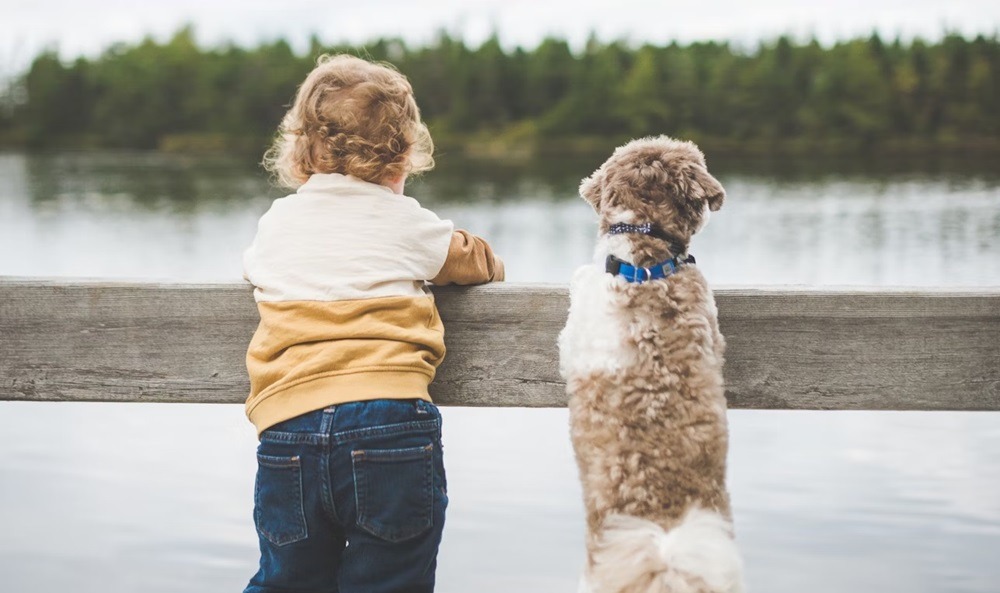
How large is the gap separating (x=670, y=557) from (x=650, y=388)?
1.18 ft

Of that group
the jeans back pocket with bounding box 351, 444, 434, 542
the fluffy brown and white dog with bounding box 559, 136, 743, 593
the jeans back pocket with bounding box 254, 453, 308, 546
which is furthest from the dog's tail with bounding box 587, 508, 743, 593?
the jeans back pocket with bounding box 254, 453, 308, 546

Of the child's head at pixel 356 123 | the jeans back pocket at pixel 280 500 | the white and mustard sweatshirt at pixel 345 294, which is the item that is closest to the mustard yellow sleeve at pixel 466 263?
the white and mustard sweatshirt at pixel 345 294

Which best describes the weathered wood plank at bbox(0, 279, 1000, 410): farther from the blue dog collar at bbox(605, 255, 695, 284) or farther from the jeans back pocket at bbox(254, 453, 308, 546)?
the jeans back pocket at bbox(254, 453, 308, 546)

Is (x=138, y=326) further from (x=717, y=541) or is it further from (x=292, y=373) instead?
(x=717, y=541)

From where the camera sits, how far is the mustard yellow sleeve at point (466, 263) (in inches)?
98.2

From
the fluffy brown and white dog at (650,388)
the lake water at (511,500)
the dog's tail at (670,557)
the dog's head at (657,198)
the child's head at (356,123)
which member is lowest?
the lake water at (511,500)

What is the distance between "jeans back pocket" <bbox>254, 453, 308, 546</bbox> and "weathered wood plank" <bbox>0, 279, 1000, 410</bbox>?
0.41 meters

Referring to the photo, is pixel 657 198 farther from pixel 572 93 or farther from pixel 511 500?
pixel 572 93

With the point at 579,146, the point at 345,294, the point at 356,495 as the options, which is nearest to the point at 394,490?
the point at 356,495

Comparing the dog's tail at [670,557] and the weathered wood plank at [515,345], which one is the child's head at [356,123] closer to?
the weathered wood plank at [515,345]

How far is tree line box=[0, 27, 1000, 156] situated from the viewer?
7006cm

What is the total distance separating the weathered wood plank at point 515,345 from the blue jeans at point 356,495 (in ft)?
1.12

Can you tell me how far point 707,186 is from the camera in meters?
2.31

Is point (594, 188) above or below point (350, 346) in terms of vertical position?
above
